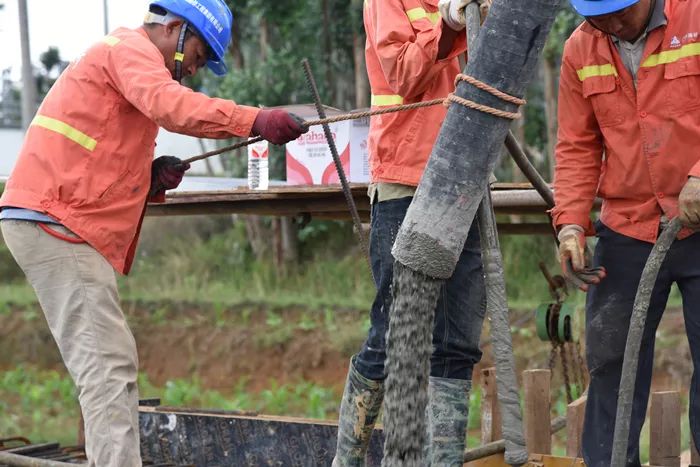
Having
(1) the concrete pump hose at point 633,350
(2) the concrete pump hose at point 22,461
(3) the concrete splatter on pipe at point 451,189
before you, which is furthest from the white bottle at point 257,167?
(3) the concrete splatter on pipe at point 451,189

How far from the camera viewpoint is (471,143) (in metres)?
2.38

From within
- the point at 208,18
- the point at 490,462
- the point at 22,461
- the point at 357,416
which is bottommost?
the point at 22,461

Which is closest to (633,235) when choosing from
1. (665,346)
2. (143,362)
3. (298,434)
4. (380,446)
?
(380,446)

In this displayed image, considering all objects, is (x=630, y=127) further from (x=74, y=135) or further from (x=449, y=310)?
(x=74, y=135)

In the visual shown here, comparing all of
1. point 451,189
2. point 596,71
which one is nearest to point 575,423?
point 596,71

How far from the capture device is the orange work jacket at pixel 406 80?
3.36 metres

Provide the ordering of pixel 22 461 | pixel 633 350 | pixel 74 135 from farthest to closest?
pixel 22 461, pixel 74 135, pixel 633 350

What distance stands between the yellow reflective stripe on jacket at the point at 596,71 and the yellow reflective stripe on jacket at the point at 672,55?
12 centimetres

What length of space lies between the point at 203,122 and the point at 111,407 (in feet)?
3.11

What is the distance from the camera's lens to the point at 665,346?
9984 millimetres

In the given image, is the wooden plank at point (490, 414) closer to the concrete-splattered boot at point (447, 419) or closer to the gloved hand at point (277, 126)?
the concrete-splattered boot at point (447, 419)

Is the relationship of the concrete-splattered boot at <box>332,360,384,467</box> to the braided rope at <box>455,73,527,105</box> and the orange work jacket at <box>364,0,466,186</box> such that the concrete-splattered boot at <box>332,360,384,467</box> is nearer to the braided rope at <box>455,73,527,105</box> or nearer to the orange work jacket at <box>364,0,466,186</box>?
the orange work jacket at <box>364,0,466,186</box>

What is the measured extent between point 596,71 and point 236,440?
2517 mm

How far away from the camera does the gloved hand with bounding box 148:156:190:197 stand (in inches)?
164
